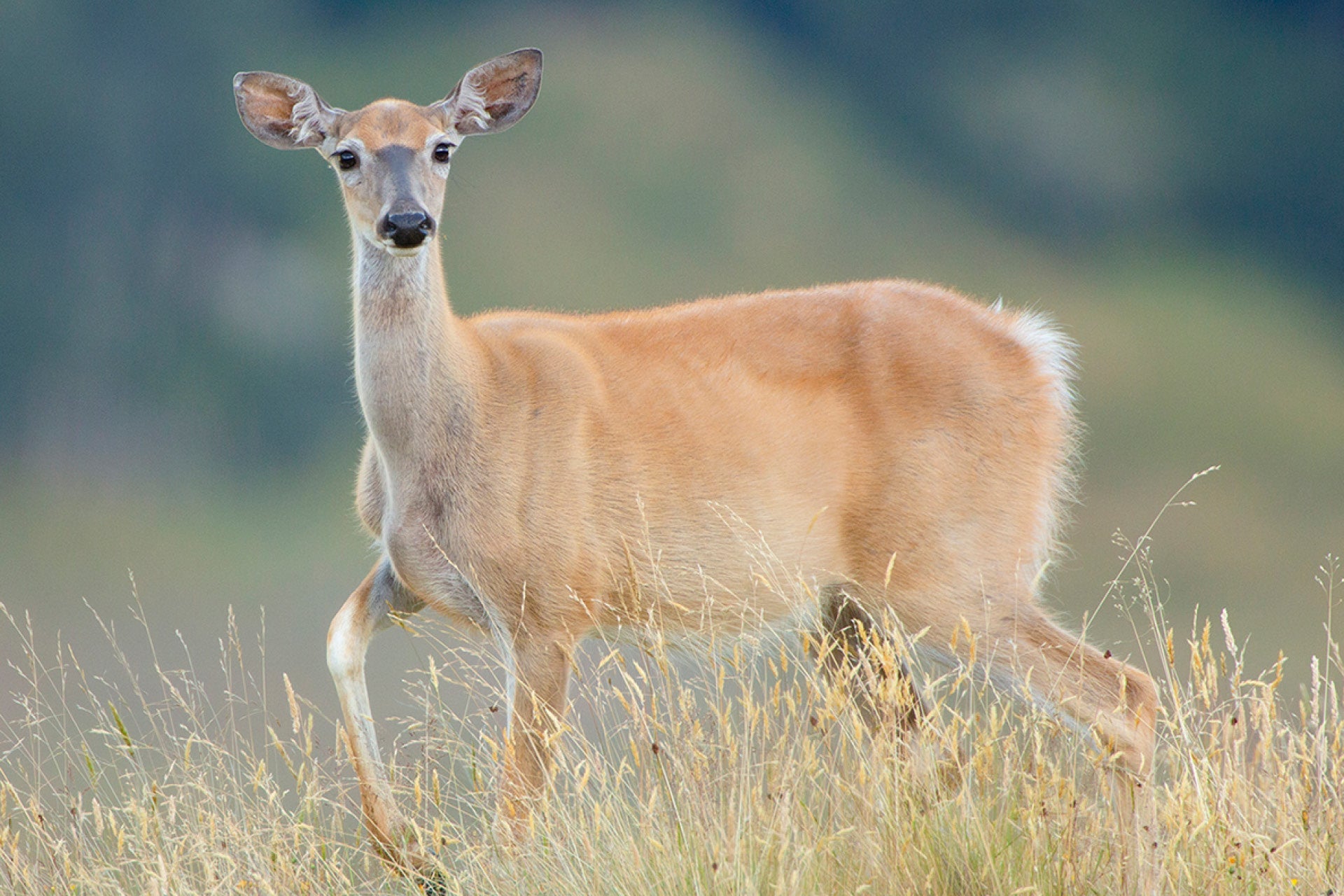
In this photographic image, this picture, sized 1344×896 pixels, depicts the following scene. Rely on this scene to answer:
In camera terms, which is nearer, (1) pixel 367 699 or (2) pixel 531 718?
(2) pixel 531 718

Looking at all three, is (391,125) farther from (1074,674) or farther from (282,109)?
(1074,674)

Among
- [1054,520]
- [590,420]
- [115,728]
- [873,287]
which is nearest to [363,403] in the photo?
[590,420]

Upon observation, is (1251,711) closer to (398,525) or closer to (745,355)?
(745,355)

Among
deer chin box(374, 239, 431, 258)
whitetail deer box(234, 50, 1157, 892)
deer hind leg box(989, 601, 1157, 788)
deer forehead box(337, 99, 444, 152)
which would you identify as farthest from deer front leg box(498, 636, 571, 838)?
deer forehead box(337, 99, 444, 152)

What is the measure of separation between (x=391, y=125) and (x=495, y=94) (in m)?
0.52

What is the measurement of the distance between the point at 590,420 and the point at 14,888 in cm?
238

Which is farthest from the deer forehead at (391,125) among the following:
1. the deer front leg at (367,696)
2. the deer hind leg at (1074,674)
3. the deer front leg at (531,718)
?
the deer hind leg at (1074,674)

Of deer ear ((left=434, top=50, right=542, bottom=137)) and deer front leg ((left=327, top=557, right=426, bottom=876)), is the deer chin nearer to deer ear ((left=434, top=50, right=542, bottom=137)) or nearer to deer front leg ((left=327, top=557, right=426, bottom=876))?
deer ear ((left=434, top=50, right=542, bottom=137))

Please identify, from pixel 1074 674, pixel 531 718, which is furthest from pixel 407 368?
pixel 1074 674

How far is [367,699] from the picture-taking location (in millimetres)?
4914

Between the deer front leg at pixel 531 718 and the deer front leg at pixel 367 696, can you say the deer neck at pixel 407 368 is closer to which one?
the deer front leg at pixel 367 696

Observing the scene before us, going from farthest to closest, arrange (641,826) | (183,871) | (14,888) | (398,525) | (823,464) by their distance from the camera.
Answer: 1. (823,464)
2. (398,525)
3. (14,888)
4. (183,871)
5. (641,826)

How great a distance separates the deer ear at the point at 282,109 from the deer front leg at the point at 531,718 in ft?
6.59

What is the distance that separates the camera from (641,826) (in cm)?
375
